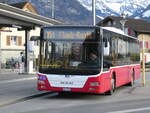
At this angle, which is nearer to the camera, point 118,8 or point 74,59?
point 74,59

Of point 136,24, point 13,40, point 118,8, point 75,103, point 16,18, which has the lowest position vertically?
point 75,103

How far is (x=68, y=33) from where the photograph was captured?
49.8 ft

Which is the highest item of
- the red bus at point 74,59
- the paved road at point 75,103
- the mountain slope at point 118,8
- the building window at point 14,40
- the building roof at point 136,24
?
the mountain slope at point 118,8

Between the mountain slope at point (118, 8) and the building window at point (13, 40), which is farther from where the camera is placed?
the mountain slope at point (118, 8)

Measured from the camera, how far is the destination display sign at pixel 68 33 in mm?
14984

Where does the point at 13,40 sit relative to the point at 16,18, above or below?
below

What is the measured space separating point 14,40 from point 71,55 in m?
47.9

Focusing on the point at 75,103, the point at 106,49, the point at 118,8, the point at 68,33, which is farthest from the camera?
the point at 118,8

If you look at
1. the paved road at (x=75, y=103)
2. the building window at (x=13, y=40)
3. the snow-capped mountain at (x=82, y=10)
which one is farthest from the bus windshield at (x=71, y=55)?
the snow-capped mountain at (x=82, y=10)

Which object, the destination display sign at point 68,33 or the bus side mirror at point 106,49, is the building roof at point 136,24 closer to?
the bus side mirror at point 106,49

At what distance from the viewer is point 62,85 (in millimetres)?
14977

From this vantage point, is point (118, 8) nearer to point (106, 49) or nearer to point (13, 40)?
point (13, 40)

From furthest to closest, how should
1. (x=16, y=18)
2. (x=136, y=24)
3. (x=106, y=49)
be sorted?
(x=136, y=24) < (x=16, y=18) < (x=106, y=49)

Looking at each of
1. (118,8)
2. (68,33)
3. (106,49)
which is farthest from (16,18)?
(118,8)
